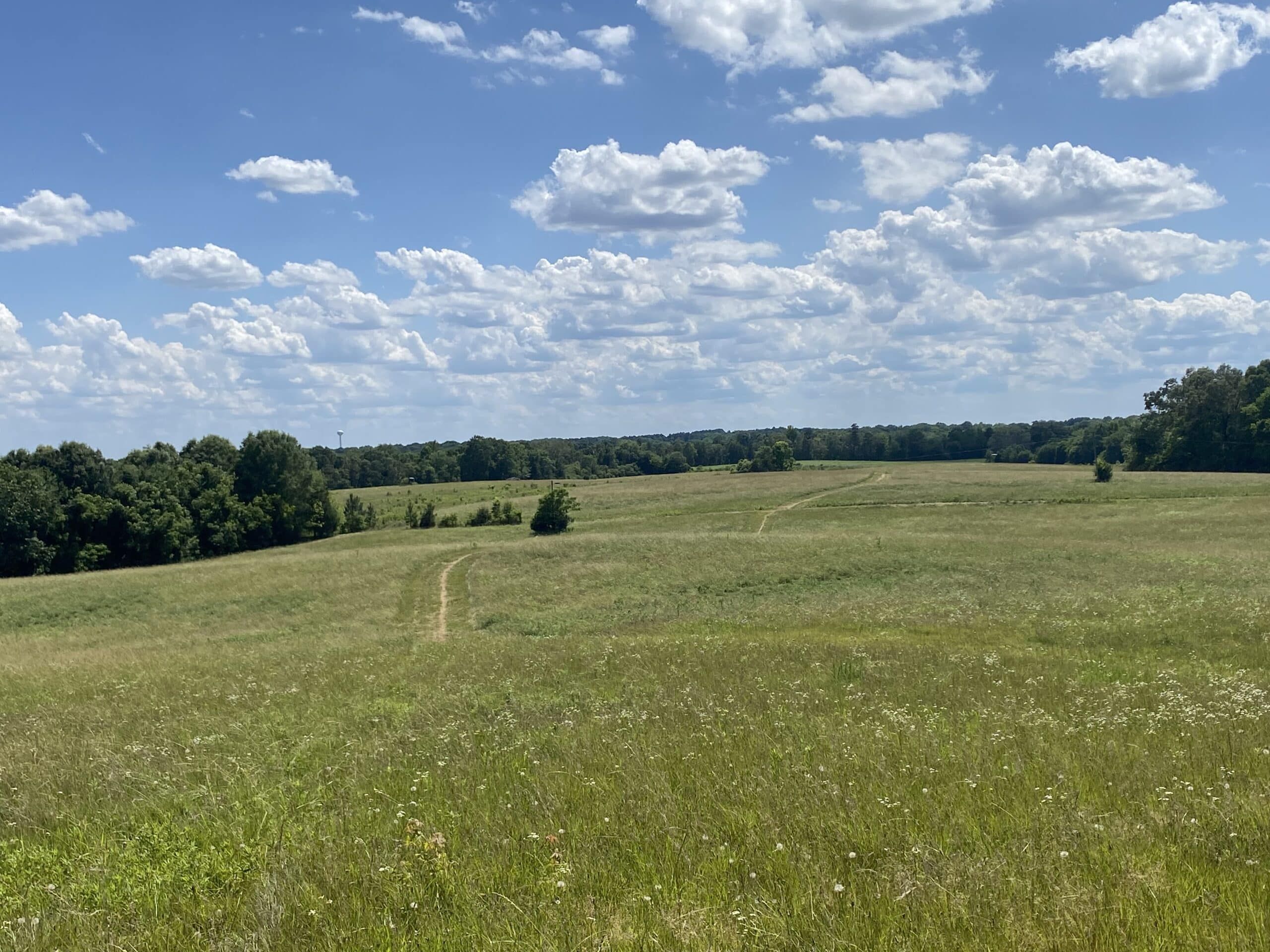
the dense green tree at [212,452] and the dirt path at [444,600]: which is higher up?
the dense green tree at [212,452]

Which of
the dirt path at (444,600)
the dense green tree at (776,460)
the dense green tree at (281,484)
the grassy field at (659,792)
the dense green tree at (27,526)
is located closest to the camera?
the grassy field at (659,792)

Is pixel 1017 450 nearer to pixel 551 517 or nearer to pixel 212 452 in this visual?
pixel 551 517

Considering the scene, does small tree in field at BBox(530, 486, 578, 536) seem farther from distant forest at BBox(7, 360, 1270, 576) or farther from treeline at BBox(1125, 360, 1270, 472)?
treeline at BBox(1125, 360, 1270, 472)

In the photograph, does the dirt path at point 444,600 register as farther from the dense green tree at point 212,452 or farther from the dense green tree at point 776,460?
the dense green tree at point 776,460

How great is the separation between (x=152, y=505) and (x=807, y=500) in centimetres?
6518

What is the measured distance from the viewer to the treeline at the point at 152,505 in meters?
71.1

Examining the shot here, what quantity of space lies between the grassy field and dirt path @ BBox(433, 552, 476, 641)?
307 inches

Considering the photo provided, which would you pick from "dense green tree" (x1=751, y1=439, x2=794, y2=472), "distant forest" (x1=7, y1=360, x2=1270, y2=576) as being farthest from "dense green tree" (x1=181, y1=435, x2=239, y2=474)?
"dense green tree" (x1=751, y1=439, x2=794, y2=472)

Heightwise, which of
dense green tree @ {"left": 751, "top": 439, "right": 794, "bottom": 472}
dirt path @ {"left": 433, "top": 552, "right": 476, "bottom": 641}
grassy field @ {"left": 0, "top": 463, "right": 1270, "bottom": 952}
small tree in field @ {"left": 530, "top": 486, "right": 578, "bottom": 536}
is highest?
dense green tree @ {"left": 751, "top": 439, "right": 794, "bottom": 472}

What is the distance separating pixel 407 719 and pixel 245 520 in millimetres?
80900

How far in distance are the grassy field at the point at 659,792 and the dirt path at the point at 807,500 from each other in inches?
1666

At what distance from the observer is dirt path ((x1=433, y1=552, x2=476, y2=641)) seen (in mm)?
30184

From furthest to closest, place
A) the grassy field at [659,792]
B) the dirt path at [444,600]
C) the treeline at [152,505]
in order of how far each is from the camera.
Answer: the treeline at [152,505] → the dirt path at [444,600] → the grassy field at [659,792]

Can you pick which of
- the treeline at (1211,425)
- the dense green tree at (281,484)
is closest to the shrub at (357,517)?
the dense green tree at (281,484)
